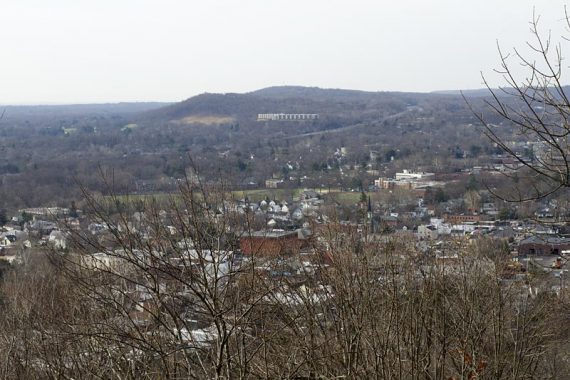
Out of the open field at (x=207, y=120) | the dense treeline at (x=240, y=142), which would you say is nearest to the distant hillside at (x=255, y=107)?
the dense treeline at (x=240, y=142)

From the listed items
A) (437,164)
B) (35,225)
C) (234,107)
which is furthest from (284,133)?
(35,225)

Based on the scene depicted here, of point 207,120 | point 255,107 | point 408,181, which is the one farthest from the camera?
point 255,107

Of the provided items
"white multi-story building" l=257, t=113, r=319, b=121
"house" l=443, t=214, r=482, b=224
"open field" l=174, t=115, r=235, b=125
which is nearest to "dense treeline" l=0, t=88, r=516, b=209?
"open field" l=174, t=115, r=235, b=125

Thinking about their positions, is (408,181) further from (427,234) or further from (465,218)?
(427,234)

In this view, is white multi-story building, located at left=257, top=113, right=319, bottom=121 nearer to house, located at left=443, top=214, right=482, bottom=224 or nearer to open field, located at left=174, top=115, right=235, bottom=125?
open field, located at left=174, top=115, right=235, bottom=125

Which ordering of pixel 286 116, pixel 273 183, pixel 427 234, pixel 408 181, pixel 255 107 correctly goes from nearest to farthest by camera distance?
1. pixel 427 234
2. pixel 408 181
3. pixel 273 183
4. pixel 286 116
5. pixel 255 107

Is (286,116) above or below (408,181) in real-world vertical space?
above

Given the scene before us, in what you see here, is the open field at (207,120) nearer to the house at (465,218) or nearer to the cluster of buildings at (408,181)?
the cluster of buildings at (408,181)

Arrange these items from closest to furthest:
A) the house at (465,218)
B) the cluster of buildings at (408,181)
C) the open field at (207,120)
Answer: the house at (465,218)
the cluster of buildings at (408,181)
the open field at (207,120)

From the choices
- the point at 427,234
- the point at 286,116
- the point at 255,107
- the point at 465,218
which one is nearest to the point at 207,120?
the point at 255,107

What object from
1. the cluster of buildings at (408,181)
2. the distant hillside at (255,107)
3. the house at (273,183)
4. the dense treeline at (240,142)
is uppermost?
the distant hillside at (255,107)

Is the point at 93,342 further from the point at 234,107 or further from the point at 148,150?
the point at 234,107
